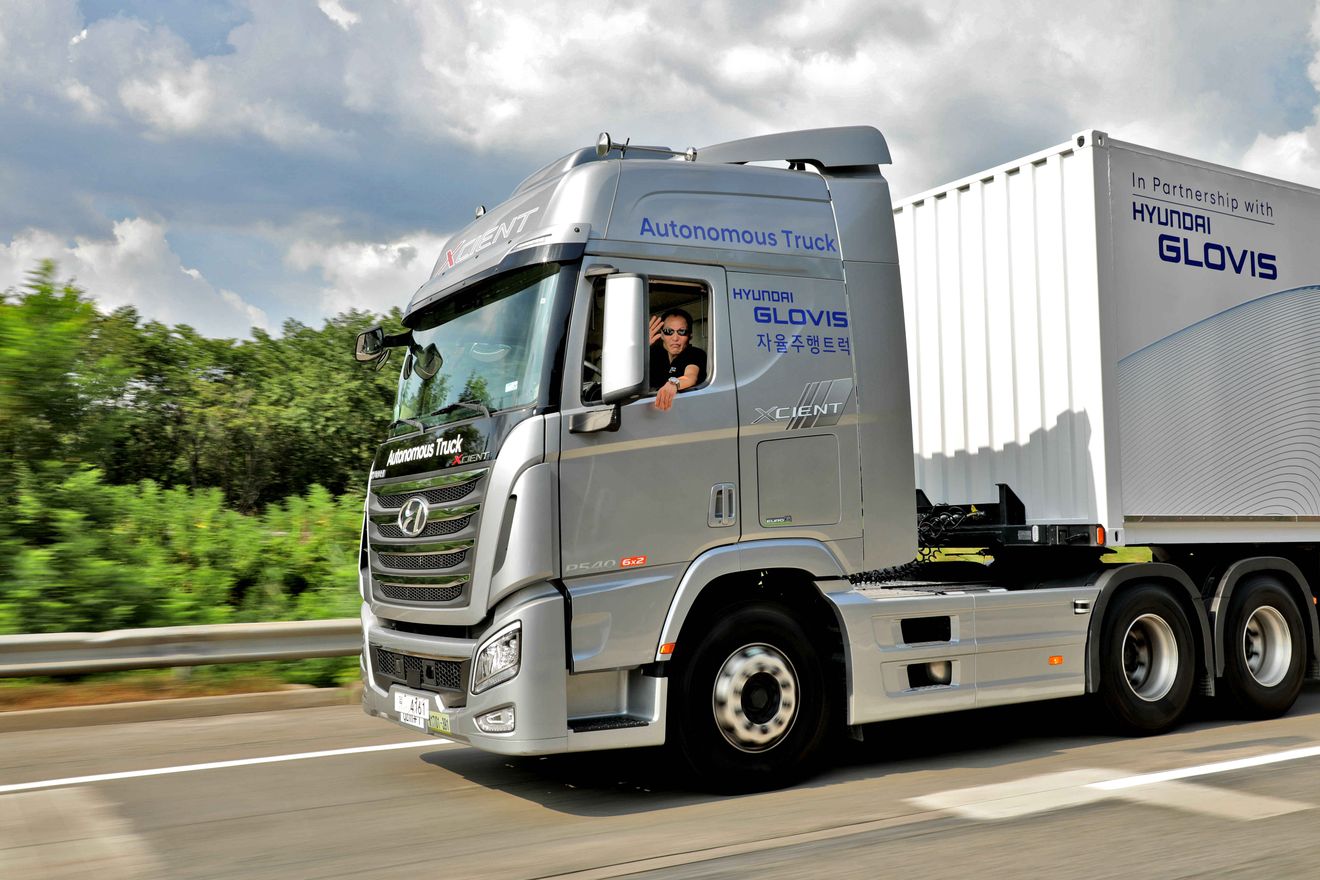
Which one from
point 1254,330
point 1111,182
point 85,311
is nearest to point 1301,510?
point 1254,330

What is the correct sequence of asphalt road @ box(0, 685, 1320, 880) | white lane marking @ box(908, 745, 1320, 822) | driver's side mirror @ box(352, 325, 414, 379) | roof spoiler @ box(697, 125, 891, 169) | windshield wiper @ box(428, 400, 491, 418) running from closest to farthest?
asphalt road @ box(0, 685, 1320, 880) → white lane marking @ box(908, 745, 1320, 822) → windshield wiper @ box(428, 400, 491, 418) → roof spoiler @ box(697, 125, 891, 169) → driver's side mirror @ box(352, 325, 414, 379)

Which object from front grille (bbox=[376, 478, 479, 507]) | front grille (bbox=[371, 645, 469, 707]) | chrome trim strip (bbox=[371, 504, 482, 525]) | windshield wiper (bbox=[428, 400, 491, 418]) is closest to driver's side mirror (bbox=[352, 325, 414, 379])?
windshield wiper (bbox=[428, 400, 491, 418])

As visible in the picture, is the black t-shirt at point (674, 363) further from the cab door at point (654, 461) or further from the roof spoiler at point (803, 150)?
the roof spoiler at point (803, 150)

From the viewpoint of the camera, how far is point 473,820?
214 inches

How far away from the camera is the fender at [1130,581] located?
7.22 meters

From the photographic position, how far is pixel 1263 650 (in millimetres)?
8344

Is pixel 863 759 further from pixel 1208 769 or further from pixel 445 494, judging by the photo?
pixel 445 494

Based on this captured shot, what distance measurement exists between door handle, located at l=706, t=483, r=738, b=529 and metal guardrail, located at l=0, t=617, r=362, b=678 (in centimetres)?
406

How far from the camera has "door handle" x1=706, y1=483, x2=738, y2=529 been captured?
578 centimetres

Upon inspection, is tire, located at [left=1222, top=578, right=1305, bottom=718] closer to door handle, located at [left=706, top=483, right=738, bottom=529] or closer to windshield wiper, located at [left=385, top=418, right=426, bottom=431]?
door handle, located at [left=706, top=483, right=738, bottom=529]

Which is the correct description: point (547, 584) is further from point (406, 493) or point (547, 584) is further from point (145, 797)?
point (145, 797)

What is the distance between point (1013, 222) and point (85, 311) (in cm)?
799

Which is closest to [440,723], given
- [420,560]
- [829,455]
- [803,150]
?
[420,560]

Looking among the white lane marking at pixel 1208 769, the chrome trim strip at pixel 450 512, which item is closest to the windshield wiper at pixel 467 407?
the chrome trim strip at pixel 450 512
